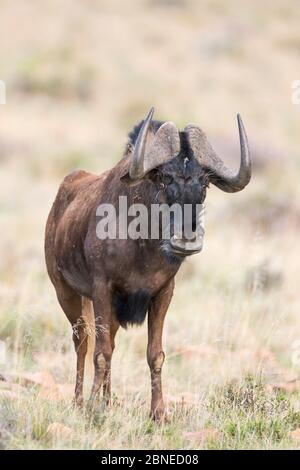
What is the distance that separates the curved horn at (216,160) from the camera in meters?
6.79

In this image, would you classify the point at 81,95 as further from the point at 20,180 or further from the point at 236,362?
the point at 236,362

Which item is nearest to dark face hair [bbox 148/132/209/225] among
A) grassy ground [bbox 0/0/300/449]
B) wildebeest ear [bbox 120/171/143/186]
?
wildebeest ear [bbox 120/171/143/186]

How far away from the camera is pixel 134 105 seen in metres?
31.1

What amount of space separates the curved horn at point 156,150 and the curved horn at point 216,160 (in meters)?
0.15

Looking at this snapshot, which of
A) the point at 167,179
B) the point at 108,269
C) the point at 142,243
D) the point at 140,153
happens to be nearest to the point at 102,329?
the point at 108,269

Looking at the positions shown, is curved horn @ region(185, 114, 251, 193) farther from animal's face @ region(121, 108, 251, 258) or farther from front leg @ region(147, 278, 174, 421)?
front leg @ region(147, 278, 174, 421)

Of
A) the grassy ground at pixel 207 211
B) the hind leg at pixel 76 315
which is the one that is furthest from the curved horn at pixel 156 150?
the hind leg at pixel 76 315

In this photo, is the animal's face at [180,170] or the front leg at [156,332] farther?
the front leg at [156,332]

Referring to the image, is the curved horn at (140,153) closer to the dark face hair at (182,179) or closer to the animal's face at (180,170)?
the animal's face at (180,170)

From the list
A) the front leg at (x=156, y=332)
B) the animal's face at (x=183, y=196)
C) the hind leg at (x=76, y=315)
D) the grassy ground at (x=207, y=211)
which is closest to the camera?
the animal's face at (x=183, y=196)

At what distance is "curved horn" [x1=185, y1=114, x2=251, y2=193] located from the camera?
6.79m

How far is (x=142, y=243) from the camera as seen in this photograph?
6977 millimetres

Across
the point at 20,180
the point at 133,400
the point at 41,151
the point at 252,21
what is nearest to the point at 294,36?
the point at 252,21

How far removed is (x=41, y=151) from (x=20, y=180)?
2972mm
